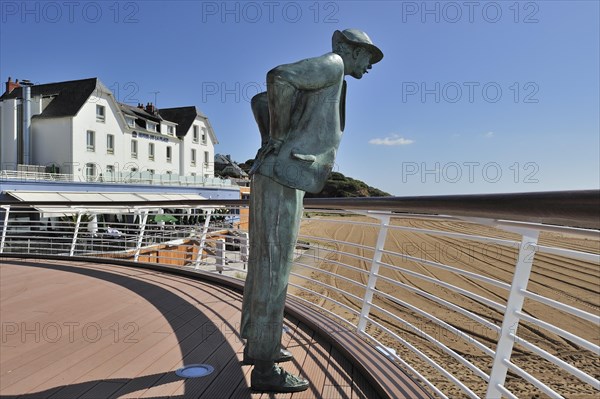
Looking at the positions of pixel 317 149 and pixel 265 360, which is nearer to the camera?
pixel 317 149

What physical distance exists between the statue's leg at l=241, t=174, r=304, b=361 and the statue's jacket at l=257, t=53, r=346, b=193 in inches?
2.8

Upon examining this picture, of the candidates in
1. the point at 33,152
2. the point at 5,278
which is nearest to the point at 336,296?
the point at 5,278

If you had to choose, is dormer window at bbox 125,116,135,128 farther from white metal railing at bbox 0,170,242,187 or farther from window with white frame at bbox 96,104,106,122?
white metal railing at bbox 0,170,242,187

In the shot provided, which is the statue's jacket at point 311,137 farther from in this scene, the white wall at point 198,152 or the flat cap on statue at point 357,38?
the white wall at point 198,152

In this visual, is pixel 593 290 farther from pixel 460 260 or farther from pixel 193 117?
pixel 193 117

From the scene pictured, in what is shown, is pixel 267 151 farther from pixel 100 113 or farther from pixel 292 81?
pixel 100 113

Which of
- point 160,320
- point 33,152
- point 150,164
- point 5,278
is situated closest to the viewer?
point 160,320

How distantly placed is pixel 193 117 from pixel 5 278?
34.1 metres

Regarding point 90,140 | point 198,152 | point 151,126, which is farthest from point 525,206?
point 198,152

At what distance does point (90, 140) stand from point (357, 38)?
28947 mm

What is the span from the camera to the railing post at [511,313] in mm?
1395

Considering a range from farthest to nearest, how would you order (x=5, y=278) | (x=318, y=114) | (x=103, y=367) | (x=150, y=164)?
(x=150, y=164)
(x=5, y=278)
(x=103, y=367)
(x=318, y=114)

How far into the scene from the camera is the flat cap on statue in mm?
1777

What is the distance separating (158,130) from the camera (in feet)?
112
